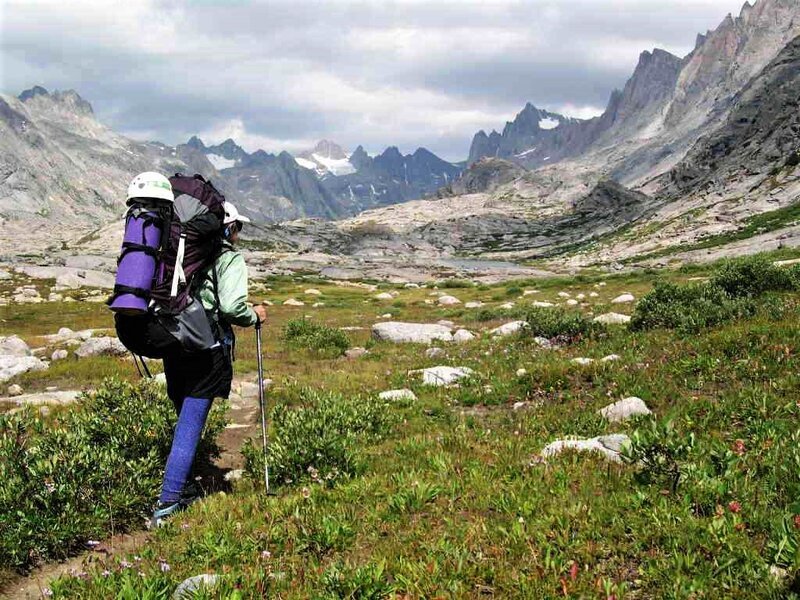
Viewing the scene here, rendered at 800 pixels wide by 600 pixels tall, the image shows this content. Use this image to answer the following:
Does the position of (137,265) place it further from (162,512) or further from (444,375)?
(444,375)

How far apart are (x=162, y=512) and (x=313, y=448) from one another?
206cm

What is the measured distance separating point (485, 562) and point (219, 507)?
11.8ft

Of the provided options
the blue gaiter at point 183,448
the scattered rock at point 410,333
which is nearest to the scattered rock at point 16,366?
the scattered rock at point 410,333

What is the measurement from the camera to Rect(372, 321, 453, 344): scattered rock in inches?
918

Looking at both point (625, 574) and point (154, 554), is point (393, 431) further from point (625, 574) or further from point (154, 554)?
point (625, 574)

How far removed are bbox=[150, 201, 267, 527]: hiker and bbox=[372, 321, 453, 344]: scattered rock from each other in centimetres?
1610

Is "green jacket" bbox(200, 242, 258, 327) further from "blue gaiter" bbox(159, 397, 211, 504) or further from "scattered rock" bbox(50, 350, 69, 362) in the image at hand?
"scattered rock" bbox(50, 350, 69, 362)

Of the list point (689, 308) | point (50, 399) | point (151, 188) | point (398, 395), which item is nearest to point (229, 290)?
point (151, 188)

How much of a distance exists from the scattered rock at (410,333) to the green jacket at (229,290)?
52.9ft

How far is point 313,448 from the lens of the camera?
24.6ft

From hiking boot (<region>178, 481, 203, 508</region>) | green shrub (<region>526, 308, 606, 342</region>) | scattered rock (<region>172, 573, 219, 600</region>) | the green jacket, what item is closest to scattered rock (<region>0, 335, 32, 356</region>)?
hiking boot (<region>178, 481, 203, 508</region>)

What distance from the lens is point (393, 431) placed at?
958 centimetres

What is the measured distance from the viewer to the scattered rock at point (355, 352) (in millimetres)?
20700

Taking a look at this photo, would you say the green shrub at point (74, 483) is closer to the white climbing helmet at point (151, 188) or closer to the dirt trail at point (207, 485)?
the dirt trail at point (207, 485)
